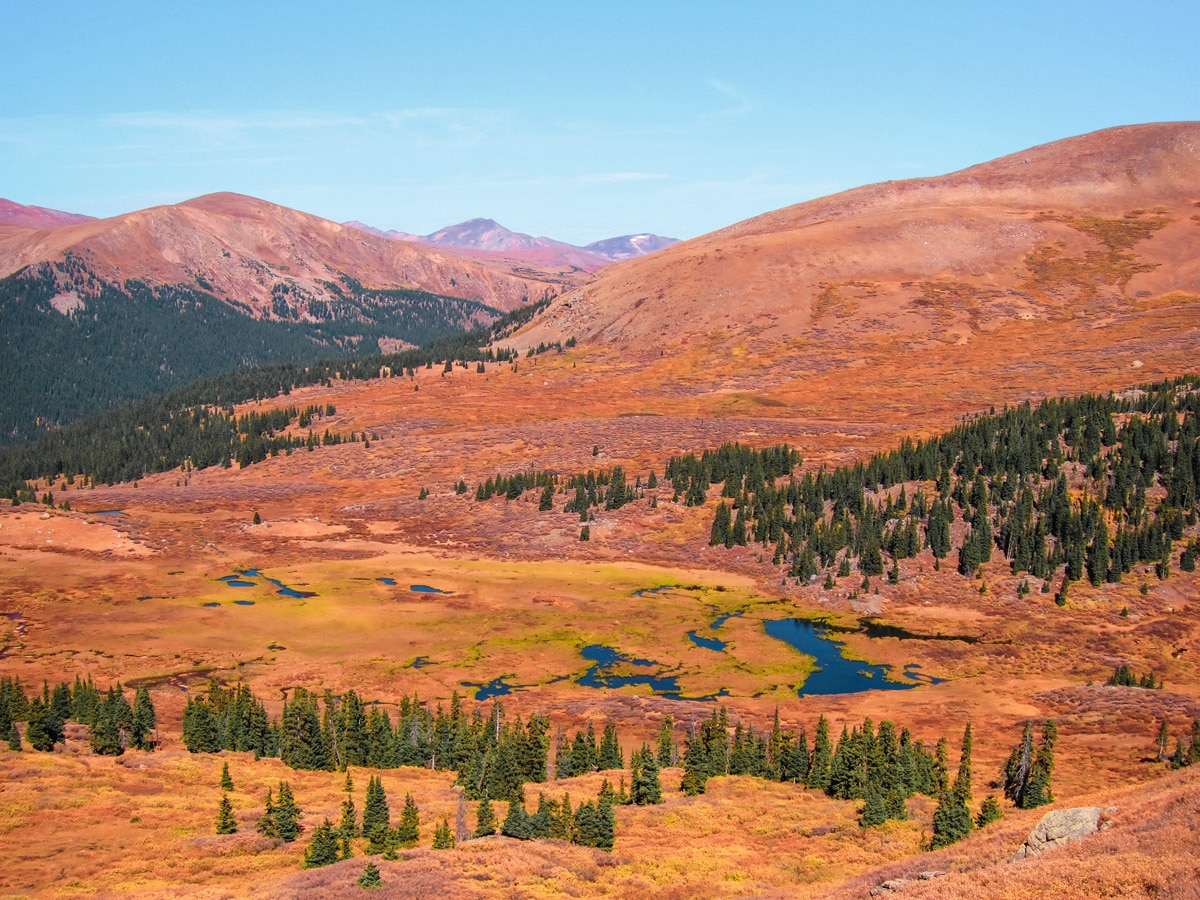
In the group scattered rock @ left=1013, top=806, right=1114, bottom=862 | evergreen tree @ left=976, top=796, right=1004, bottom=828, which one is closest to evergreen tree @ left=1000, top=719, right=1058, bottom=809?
evergreen tree @ left=976, top=796, right=1004, bottom=828

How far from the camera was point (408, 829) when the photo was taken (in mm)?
54125

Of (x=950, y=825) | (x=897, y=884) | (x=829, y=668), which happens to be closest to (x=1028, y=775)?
(x=950, y=825)

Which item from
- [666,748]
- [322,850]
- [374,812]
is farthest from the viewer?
[666,748]

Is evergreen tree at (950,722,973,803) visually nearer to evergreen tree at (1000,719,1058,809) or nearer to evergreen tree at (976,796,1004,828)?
evergreen tree at (976,796,1004,828)

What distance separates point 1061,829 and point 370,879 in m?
31.2

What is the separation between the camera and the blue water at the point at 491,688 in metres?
84.8

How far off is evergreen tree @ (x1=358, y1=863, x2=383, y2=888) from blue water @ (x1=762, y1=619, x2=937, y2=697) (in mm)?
49456

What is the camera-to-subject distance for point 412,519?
15100cm

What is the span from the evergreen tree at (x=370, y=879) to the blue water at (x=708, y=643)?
5594 centimetres

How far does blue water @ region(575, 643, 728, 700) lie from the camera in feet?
283

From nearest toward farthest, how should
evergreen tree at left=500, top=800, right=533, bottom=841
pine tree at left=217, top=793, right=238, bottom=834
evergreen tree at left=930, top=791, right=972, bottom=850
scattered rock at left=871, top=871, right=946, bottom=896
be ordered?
scattered rock at left=871, top=871, right=946, bottom=896, evergreen tree at left=930, top=791, right=972, bottom=850, pine tree at left=217, top=793, right=238, bottom=834, evergreen tree at left=500, top=800, right=533, bottom=841

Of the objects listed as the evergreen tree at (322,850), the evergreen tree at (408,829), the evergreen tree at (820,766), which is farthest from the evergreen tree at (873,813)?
the evergreen tree at (322,850)

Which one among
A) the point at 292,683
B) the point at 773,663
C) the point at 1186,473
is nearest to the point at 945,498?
the point at 1186,473

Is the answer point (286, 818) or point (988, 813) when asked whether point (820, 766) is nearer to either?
point (988, 813)
